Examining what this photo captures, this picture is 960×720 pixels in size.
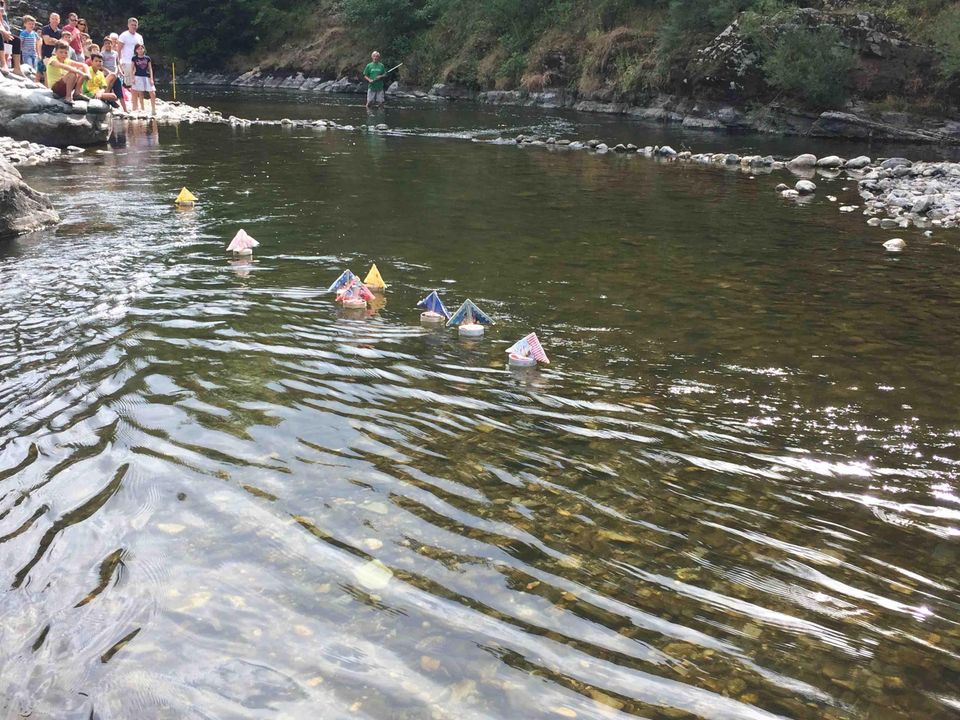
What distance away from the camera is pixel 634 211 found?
12.6 m

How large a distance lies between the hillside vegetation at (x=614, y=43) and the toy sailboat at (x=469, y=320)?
22.0m

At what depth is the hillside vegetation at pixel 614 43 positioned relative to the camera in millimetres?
25141

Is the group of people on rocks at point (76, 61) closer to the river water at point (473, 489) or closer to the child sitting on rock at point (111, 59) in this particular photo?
the child sitting on rock at point (111, 59)

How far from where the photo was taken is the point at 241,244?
29.9ft

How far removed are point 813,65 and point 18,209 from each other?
891 inches

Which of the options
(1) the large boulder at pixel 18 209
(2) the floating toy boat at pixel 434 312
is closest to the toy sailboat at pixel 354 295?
(2) the floating toy boat at pixel 434 312

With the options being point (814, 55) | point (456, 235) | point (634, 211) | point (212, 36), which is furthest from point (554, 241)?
point (212, 36)

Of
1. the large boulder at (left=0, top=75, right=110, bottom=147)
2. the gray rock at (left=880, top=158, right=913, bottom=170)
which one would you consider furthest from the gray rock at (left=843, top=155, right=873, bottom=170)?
the large boulder at (left=0, top=75, right=110, bottom=147)

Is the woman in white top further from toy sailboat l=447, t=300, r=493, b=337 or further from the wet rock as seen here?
toy sailboat l=447, t=300, r=493, b=337

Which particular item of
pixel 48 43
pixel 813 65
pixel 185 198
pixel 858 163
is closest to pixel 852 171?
pixel 858 163

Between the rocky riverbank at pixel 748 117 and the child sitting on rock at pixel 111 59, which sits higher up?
the child sitting on rock at pixel 111 59

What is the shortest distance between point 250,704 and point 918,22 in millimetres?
29578

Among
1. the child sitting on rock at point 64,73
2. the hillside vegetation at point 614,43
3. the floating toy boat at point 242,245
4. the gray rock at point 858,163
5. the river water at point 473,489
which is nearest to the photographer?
the river water at point 473,489

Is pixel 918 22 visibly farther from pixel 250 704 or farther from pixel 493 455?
pixel 250 704
